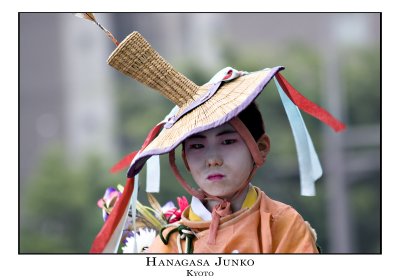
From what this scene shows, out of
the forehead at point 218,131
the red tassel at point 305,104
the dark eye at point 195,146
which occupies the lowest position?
the dark eye at point 195,146

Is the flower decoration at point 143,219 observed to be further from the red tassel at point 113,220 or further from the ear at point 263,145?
the ear at point 263,145

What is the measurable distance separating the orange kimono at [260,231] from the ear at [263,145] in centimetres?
16

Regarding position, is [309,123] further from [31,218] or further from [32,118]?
[32,118]

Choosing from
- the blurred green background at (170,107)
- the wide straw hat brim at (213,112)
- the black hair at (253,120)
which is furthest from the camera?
the blurred green background at (170,107)

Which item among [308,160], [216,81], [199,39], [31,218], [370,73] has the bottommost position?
[31,218]

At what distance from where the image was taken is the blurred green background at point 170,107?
52.1 ft

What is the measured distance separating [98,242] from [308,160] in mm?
853

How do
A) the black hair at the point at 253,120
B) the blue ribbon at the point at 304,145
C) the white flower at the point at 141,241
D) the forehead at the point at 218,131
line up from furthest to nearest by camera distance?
the white flower at the point at 141,241 → the blue ribbon at the point at 304,145 → the black hair at the point at 253,120 → the forehead at the point at 218,131

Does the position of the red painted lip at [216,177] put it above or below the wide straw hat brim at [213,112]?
below

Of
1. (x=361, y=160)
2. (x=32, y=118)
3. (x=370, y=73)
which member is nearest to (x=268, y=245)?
(x=361, y=160)

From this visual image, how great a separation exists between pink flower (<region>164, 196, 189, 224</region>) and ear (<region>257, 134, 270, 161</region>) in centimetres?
46

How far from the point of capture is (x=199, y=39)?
38500 millimetres

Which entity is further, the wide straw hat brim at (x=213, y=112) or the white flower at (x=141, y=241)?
the white flower at (x=141, y=241)

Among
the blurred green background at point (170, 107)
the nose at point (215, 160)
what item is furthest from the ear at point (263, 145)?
the blurred green background at point (170, 107)
